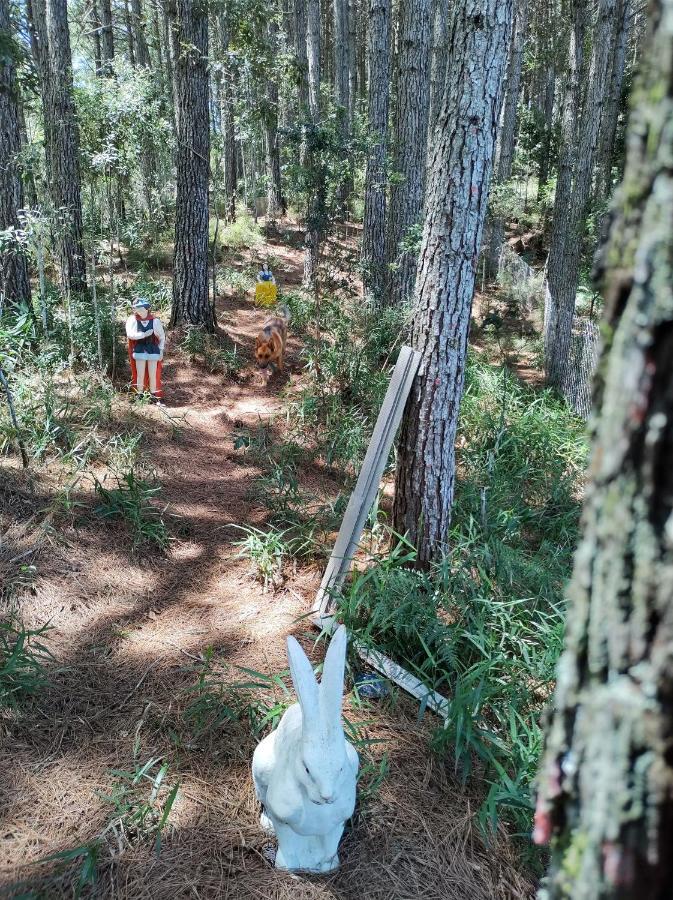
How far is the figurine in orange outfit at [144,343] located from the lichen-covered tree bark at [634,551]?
21.4ft

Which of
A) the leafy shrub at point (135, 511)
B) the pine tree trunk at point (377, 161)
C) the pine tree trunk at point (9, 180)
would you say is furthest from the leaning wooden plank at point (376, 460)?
the pine tree trunk at point (377, 161)

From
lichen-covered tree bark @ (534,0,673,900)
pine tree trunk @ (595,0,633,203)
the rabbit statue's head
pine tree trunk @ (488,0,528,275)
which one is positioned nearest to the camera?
lichen-covered tree bark @ (534,0,673,900)

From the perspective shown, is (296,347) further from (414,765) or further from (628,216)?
(628,216)

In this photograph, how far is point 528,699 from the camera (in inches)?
113

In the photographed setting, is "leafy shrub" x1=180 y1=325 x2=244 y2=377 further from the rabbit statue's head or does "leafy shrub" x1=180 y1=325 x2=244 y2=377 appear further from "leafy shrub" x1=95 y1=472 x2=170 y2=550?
the rabbit statue's head

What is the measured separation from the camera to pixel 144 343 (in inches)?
269

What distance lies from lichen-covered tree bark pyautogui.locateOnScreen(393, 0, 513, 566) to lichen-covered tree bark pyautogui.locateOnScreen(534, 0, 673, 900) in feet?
9.33

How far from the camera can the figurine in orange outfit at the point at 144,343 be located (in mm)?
6824

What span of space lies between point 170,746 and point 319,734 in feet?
3.44

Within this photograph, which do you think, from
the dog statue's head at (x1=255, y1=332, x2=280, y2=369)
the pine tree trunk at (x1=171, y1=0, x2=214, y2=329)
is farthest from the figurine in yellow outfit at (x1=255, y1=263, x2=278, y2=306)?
the dog statue's head at (x1=255, y1=332, x2=280, y2=369)

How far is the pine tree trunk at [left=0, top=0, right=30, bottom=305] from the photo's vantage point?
658cm

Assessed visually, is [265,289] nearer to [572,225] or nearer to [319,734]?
[572,225]

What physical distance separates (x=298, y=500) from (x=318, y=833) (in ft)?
9.13

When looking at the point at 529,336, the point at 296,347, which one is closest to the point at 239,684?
the point at 296,347
